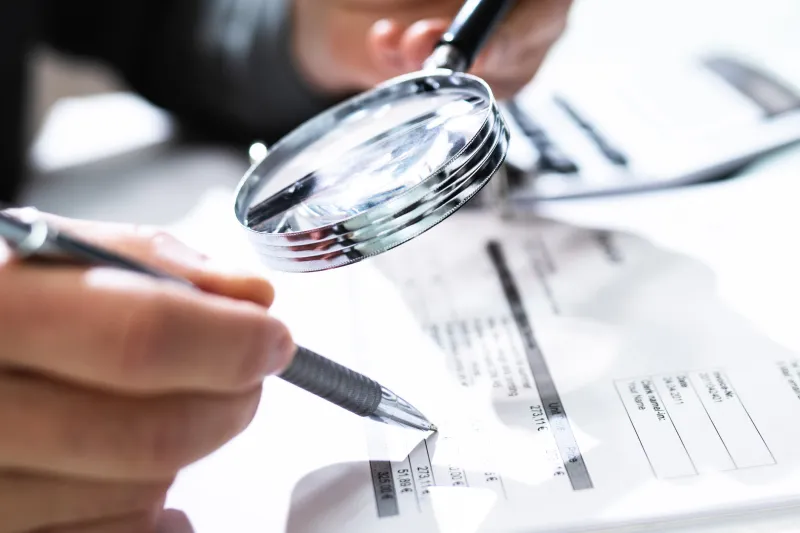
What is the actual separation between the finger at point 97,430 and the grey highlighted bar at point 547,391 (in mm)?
179

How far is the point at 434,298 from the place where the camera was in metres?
0.57

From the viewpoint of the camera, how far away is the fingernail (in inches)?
15.9

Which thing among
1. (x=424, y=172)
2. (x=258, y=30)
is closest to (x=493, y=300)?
(x=424, y=172)

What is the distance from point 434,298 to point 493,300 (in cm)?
4

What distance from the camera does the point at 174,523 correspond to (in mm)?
408

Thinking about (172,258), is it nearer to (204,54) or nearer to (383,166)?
(383,166)

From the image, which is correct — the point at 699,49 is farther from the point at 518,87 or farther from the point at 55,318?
the point at 55,318

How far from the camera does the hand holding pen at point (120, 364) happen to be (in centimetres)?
31

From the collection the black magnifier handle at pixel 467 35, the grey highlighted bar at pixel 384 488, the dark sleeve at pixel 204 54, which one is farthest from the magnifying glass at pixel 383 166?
the dark sleeve at pixel 204 54

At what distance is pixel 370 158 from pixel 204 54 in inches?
20.3

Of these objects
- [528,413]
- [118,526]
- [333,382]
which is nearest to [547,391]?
[528,413]

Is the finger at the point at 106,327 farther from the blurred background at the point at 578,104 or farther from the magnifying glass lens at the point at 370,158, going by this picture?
the blurred background at the point at 578,104

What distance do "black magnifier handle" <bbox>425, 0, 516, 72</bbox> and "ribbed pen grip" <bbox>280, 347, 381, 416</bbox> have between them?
249 mm

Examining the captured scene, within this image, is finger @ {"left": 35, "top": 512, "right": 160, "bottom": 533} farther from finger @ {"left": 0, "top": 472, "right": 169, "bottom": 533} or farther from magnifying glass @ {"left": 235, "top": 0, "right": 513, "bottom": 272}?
magnifying glass @ {"left": 235, "top": 0, "right": 513, "bottom": 272}
